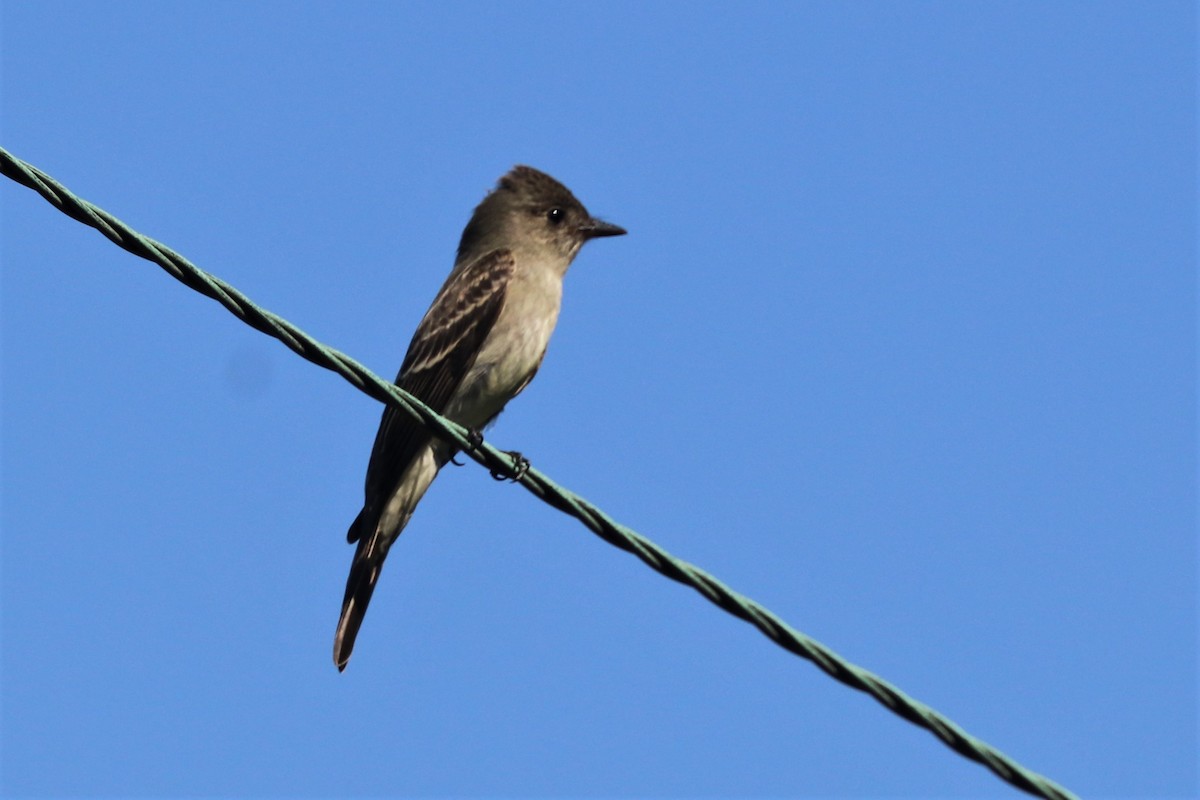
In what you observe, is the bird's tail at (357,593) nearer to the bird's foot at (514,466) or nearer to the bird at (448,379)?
the bird at (448,379)

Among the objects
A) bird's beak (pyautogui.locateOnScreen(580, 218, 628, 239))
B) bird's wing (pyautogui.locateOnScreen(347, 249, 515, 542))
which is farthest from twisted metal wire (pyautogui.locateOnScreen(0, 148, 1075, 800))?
bird's beak (pyautogui.locateOnScreen(580, 218, 628, 239))

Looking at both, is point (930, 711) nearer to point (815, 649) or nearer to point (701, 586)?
point (815, 649)

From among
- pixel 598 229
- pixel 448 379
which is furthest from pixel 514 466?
pixel 598 229

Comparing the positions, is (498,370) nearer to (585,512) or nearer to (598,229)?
(598,229)

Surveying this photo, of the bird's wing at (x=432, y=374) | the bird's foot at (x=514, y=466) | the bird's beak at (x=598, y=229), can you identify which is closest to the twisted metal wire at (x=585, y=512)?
the bird's foot at (x=514, y=466)

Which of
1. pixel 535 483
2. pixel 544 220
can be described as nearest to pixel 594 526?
pixel 535 483

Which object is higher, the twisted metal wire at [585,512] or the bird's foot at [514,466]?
the bird's foot at [514,466]
